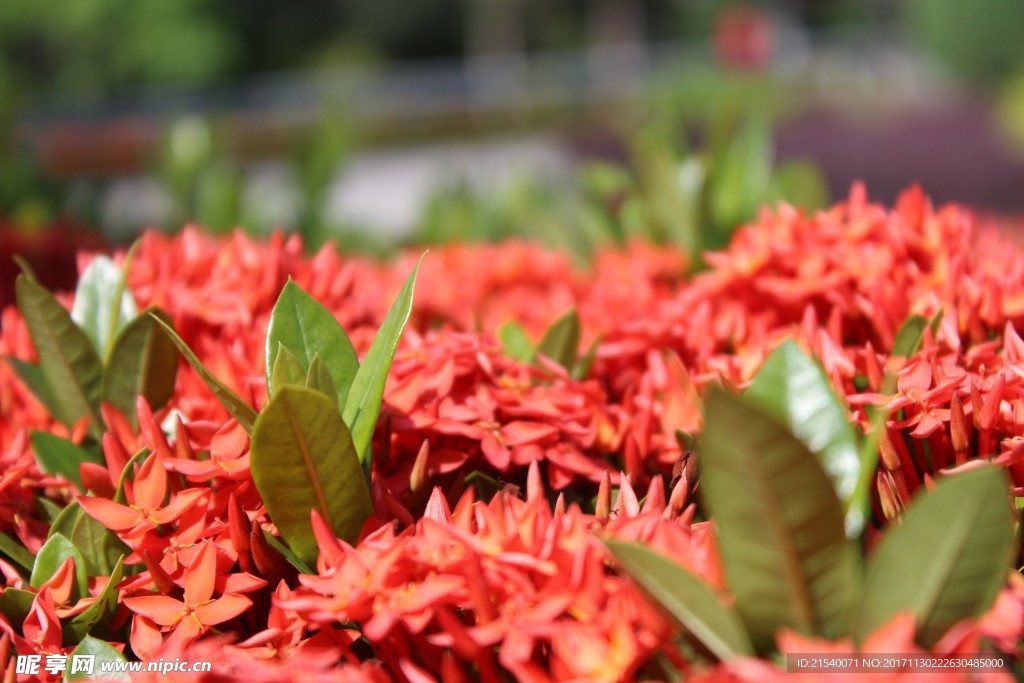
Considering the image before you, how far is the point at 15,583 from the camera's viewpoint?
1226mm

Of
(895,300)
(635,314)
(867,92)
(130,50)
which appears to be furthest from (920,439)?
(130,50)

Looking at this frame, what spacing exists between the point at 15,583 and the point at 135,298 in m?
0.61

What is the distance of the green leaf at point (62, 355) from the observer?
1.44m

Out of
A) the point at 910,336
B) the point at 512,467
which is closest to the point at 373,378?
the point at 512,467

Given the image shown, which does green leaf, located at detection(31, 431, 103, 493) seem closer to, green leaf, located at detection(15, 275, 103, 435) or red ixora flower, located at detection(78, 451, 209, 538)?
green leaf, located at detection(15, 275, 103, 435)

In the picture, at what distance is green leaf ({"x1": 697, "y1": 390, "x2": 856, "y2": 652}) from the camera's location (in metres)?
0.84

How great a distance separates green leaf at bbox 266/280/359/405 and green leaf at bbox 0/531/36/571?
1.36ft

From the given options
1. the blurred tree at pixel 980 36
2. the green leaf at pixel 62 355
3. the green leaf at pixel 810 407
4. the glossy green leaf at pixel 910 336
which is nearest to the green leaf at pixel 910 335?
the glossy green leaf at pixel 910 336

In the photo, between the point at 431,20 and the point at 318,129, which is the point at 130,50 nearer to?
the point at 431,20

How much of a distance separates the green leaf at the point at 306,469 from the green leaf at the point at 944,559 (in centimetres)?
54

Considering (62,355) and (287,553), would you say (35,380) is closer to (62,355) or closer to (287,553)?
(62,355)

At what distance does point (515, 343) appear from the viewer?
1.71m

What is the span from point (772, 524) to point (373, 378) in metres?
0.49

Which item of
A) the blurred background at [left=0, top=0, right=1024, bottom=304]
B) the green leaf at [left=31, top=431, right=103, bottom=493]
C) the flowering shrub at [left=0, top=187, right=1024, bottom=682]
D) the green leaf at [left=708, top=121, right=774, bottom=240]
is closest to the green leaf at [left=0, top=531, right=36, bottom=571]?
the flowering shrub at [left=0, top=187, right=1024, bottom=682]
